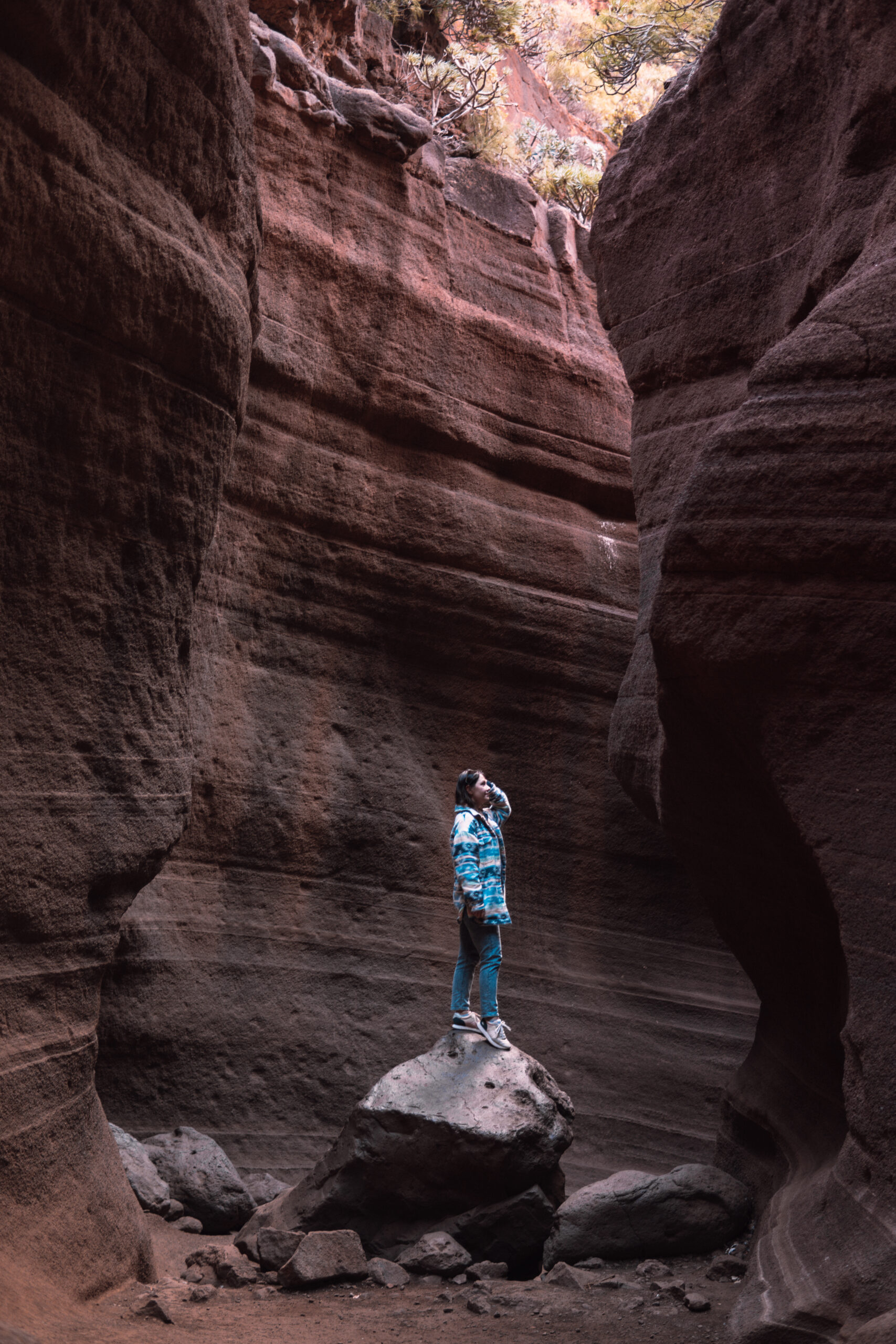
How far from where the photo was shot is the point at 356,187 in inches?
326

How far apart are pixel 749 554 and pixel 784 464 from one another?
1.17ft

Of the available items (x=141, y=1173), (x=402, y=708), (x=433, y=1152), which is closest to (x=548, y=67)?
(x=402, y=708)

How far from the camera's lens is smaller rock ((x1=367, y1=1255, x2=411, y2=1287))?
14.5 feet

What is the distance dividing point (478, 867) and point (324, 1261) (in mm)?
1926

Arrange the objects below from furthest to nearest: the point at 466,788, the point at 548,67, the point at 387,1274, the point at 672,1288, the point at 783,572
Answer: the point at 548,67 < the point at 466,788 < the point at 387,1274 < the point at 672,1288 < the point at 783,572

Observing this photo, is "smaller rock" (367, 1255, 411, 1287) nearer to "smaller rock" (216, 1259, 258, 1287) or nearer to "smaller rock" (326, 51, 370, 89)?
"smaller rock" (216, 1259, 258, 1287)

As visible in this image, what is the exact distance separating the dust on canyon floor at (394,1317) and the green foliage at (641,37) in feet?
44.1

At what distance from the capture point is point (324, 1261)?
4418 mm

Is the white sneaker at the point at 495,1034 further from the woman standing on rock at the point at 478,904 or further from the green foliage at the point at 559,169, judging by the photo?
the green foliage at the point at 559,169

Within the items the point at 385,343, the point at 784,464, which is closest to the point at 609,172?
the point at 385,343

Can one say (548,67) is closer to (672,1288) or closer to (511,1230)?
(511,1230)

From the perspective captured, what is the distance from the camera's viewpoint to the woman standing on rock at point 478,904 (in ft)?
18.0

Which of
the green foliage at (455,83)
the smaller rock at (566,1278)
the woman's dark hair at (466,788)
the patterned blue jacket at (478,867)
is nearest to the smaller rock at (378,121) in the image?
the green foliage at (455,83)

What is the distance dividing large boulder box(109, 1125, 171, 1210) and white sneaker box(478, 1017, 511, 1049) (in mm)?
1782
